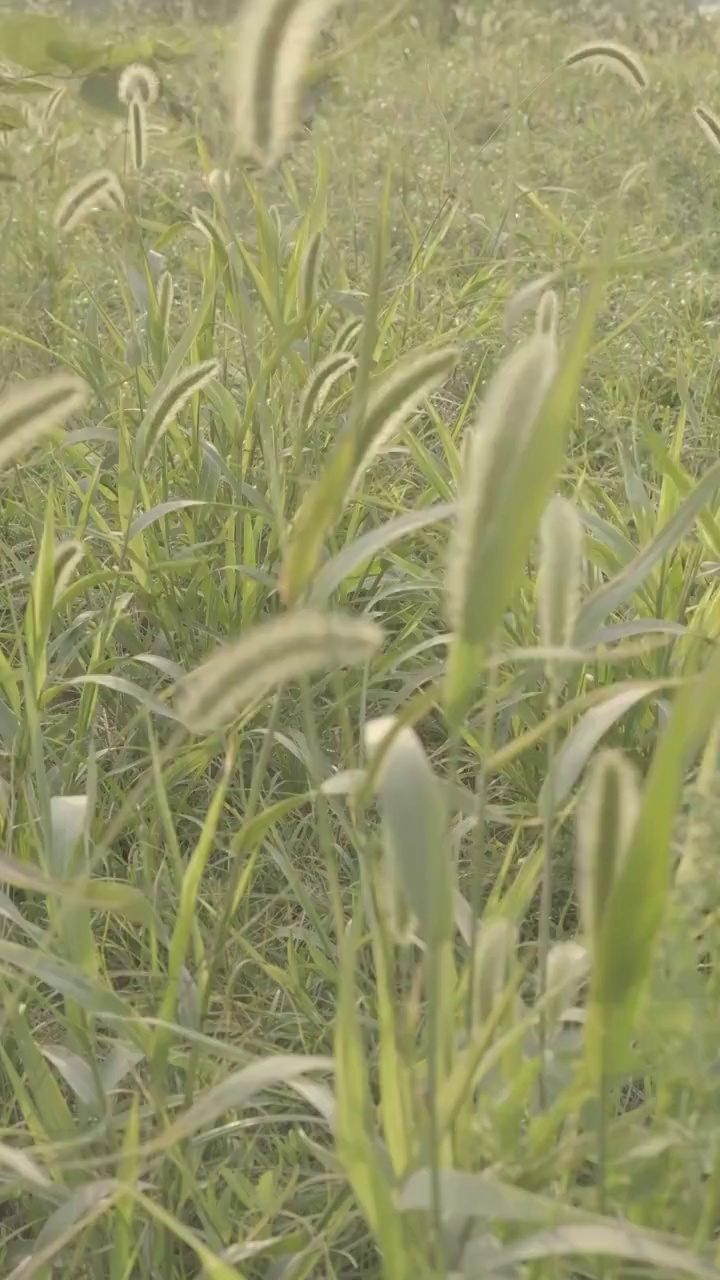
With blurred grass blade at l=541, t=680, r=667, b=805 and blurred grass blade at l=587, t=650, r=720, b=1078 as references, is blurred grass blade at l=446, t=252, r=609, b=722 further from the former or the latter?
blurred grass blade at l=541, t=680, r=667, b=805

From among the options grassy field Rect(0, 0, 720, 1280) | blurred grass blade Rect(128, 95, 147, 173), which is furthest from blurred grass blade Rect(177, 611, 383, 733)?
blurred grass blade Rect(128, 95, 147, 173)

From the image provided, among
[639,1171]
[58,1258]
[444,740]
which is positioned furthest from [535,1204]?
[444,740]

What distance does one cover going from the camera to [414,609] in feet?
4.66

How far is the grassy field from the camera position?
0.49 m

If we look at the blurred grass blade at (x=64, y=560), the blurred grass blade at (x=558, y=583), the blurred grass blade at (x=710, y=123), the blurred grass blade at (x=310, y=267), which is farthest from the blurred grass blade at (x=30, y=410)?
the blurred grass blade at (x=710, y=123)

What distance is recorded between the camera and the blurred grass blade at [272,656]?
48 cm

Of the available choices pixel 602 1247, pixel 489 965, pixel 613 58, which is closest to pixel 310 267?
pixel 613 58

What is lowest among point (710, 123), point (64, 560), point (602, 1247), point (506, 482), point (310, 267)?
point (602, 1247)

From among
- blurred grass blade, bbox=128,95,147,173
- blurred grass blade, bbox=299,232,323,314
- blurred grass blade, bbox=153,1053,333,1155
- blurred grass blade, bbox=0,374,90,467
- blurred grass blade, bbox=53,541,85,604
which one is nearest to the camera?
blurred grass blade, bbox=153,1053,333,1155

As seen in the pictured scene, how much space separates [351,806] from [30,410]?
30 cm

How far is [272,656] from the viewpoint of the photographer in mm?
503

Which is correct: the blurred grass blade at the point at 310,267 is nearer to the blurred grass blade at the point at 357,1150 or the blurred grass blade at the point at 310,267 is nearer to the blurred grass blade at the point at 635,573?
the blurred grass blade at the point at 635,573

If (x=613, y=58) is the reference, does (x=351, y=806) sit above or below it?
below

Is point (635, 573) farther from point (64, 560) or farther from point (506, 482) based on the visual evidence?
point (64, 560)
